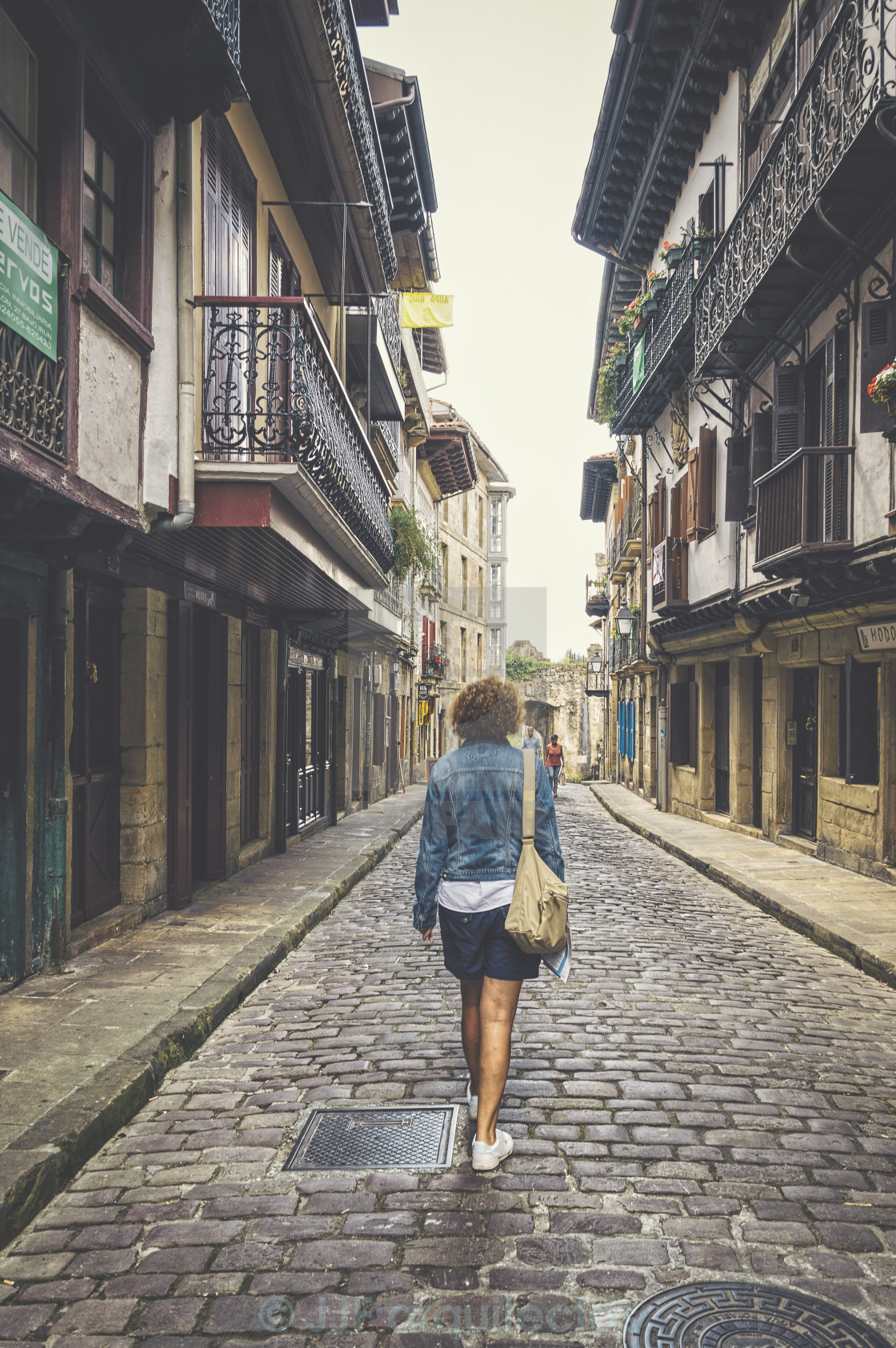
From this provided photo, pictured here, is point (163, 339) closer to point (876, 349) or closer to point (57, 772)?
point (57, 772)

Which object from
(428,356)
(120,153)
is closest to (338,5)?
(120,153)

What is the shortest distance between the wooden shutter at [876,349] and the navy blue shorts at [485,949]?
782 centimetres

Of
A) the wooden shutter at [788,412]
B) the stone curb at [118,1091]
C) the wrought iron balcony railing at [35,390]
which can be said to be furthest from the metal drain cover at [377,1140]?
the wooden shutter at [788,412]

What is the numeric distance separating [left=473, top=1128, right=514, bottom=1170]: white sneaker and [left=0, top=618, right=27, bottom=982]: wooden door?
354cm

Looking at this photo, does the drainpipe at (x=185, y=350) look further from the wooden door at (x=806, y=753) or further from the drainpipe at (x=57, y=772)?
the wooden door at (x=806, y=753)

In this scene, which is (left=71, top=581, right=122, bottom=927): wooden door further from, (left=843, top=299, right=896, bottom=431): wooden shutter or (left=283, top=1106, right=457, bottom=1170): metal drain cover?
(left=843, top=299, right=896, bottom=431): wooden shutter

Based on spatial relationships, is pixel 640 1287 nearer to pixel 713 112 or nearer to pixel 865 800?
pixel 865 800

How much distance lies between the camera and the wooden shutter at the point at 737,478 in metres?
14.9

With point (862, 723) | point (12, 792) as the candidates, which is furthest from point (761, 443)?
point (12, 792)

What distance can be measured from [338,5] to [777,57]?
25.7 ft

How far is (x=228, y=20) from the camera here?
18.5 ft

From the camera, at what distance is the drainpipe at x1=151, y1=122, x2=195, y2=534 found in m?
6.64

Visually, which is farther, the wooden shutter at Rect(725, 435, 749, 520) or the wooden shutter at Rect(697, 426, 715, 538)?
the wooden shutter at Rect(697, 426, 715, 538)


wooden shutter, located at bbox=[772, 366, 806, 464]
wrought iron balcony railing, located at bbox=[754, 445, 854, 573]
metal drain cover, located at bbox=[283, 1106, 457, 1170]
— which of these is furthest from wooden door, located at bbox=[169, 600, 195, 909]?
wooden shutter, located at bbox=[772, 366, 806, 464]
